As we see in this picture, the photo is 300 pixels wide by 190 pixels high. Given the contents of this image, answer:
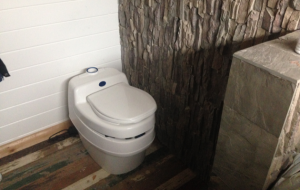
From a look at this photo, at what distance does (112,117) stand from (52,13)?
73 cm

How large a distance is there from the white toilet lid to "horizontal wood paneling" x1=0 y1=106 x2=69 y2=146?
1.57 ft

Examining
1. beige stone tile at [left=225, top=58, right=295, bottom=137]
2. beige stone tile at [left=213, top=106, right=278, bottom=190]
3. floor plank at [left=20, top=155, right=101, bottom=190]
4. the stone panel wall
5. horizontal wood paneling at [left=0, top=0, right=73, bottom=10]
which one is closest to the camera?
beige stone tile at [left=225, top=58, right=295, bottom=137]

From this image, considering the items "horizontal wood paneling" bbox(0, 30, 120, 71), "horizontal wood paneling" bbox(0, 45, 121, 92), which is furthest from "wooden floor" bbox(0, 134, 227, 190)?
"horizontal wood paneling" bbox(0, 30, 120, 71)

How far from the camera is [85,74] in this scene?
5.76ft

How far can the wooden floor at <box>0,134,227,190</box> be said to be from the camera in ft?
5.45

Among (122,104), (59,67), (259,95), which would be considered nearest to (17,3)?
(59,67)

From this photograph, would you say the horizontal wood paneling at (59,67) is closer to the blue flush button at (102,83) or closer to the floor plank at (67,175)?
the blue flush button at (102,83)

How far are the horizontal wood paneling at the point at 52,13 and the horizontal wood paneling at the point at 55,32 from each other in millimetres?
29

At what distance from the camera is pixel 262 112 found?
867 millimetres

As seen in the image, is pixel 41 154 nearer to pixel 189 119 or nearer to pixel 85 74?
pixel 85 74

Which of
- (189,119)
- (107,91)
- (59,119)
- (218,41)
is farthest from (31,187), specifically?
(218,41)

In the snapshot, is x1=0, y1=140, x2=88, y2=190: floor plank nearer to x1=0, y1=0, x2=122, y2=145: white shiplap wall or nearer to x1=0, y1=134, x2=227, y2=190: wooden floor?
x1=0, y1=134, x2=227, y2=190: wooden floor

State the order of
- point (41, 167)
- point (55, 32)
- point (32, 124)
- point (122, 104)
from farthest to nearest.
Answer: point (32, 124), point (41, 167), point (55, 32), point (122, 104)

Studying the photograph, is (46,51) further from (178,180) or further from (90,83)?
(178,180)
